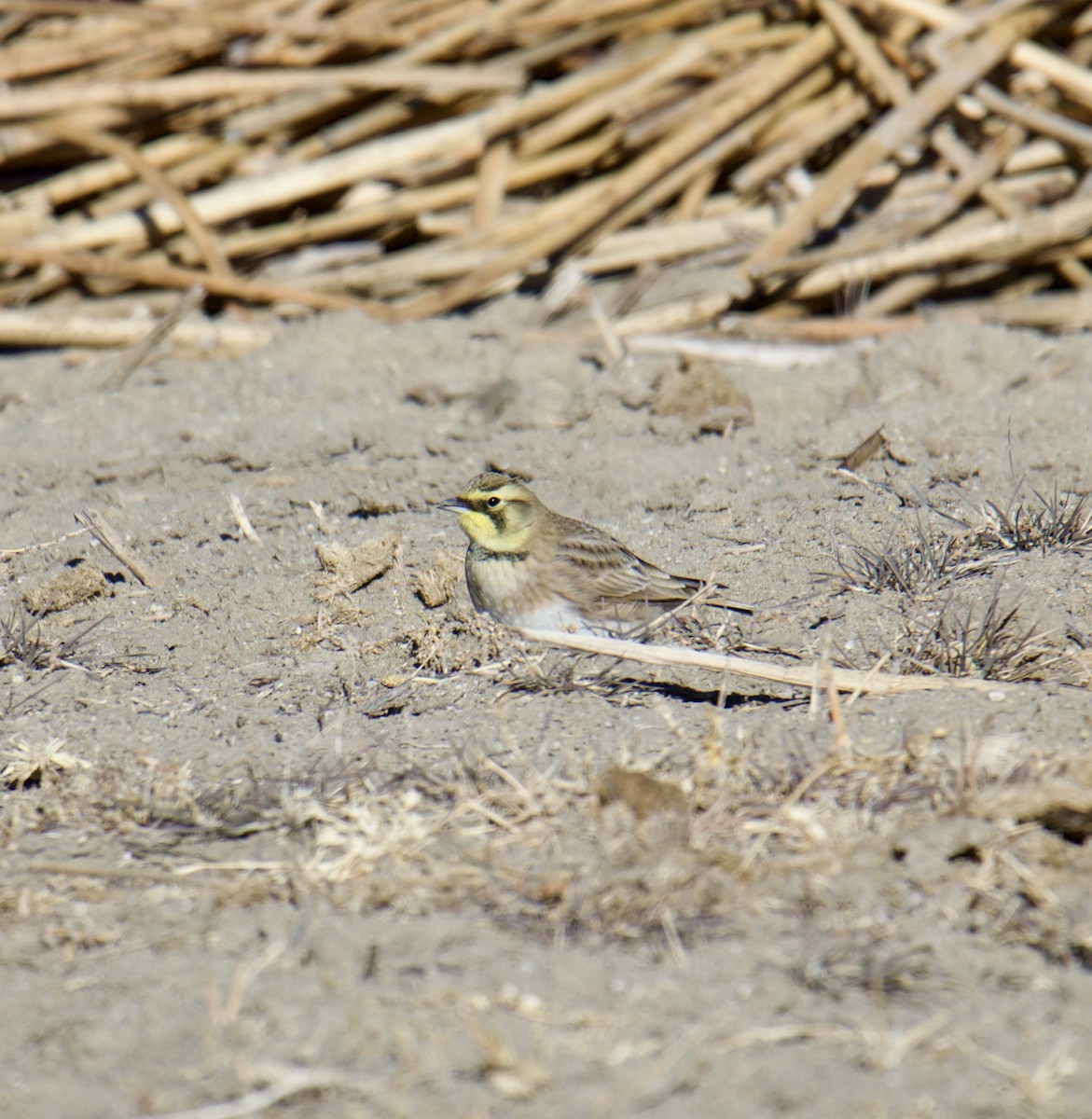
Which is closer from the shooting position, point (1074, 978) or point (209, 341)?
point (1074, 978)

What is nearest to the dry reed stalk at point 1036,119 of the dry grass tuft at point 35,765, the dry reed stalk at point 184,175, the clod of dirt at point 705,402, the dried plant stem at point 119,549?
the clod of dirt at point 705,402

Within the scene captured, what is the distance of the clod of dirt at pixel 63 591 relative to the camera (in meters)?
4.87

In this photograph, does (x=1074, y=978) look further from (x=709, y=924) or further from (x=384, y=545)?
(x=384, y=545)

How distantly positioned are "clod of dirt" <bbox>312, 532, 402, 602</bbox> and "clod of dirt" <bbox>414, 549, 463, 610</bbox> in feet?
0.50

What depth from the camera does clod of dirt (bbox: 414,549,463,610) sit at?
16.5 feet

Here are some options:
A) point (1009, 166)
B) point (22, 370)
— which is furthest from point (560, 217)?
point (22, 370)

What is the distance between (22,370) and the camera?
282 inches

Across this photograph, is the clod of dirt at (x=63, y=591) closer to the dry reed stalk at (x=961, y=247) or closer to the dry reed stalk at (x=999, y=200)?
the dry reed stalk at (x=961, y=247)

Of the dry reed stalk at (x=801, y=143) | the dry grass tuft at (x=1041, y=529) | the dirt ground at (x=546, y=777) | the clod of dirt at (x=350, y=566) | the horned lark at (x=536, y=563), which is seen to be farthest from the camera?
the dry reed stalk at (x=801, y=143)

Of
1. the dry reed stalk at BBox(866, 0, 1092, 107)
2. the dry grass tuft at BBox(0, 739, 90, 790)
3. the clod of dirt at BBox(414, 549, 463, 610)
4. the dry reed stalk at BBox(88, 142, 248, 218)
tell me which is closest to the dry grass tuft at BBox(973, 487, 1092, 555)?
the clod of dirt at BBox(414, 549, 463, 610)

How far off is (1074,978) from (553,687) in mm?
1769

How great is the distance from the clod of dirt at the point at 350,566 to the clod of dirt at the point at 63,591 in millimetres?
780

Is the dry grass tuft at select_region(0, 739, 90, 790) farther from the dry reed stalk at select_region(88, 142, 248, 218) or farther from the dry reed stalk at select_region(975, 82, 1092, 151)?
the dry reed stalk at select_region(975, 82, 1092, 151)

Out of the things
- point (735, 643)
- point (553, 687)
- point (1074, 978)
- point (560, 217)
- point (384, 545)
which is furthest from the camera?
point (560, 217)
